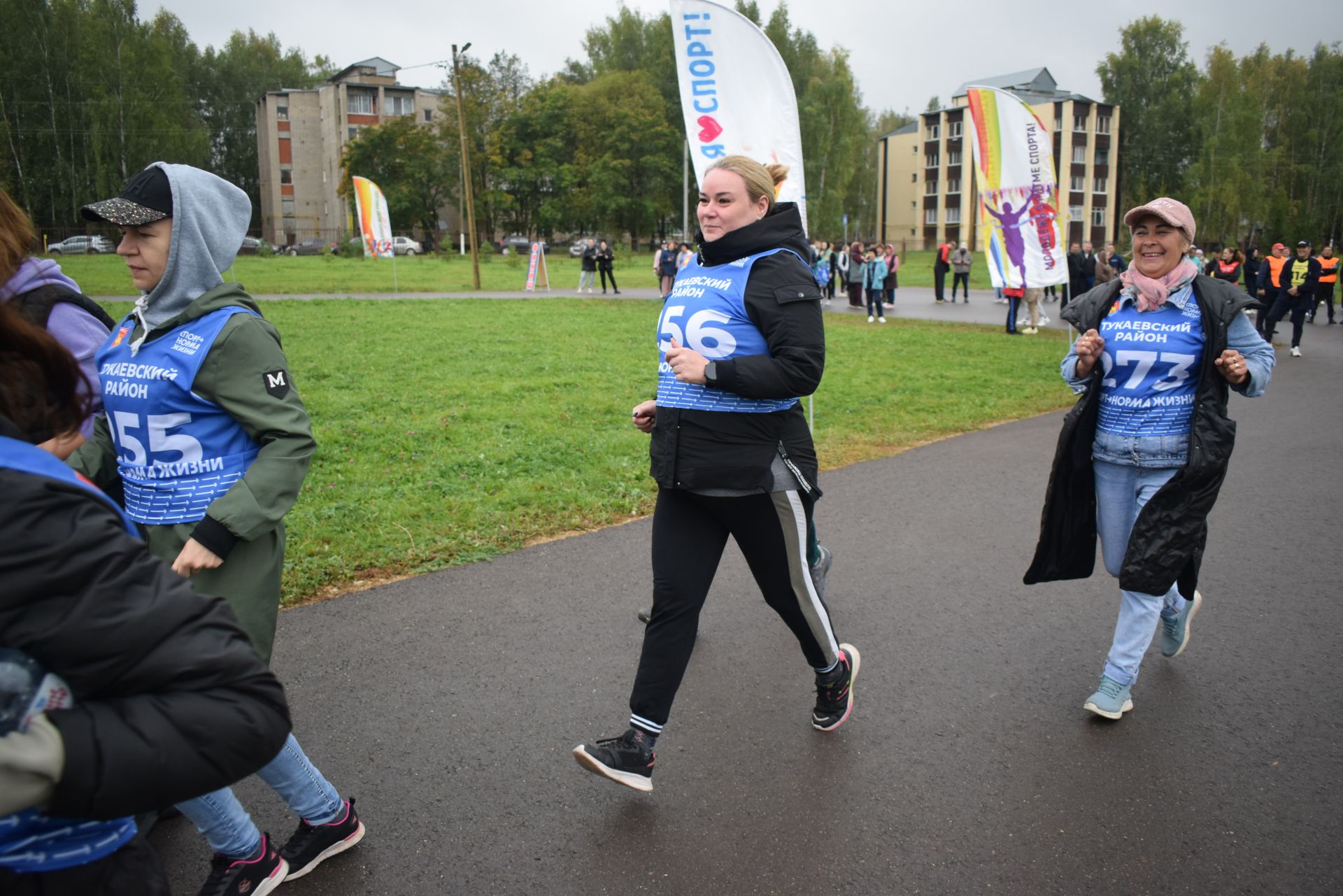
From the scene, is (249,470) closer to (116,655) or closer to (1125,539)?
(116,655)

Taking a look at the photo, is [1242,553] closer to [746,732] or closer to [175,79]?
[746,732]

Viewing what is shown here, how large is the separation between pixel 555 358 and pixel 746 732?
1030cm

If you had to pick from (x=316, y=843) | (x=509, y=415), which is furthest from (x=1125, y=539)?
(x=509, y=415)

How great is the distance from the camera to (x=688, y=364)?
294 centimetres

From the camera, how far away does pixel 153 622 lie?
3.97 feet

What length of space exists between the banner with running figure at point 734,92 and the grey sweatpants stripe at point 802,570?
5004 mm

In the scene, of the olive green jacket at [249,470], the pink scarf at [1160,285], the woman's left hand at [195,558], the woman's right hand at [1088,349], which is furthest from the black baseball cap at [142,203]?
the pink scarf at [1160,285]

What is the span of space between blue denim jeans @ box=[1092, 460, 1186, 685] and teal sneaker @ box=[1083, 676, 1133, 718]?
3 cm

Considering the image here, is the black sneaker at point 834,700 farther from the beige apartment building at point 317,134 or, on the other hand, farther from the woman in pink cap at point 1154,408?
the beige apartment building at point 317,134

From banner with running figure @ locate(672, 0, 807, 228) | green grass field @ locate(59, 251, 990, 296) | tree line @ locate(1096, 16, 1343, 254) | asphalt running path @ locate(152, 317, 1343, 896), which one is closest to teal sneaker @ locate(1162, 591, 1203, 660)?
asphalt running path @ locate(152, 317, 1343, 896)

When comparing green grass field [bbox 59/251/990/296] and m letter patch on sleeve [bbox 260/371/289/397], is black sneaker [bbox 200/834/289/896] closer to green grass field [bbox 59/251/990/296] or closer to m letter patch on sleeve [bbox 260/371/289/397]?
m letter patch on sleeve [bbox 260/371/289/397]

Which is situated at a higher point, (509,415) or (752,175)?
(752,175)

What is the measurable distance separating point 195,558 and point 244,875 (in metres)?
0.90

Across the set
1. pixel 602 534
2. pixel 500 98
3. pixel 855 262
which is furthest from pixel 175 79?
pixel 602 534
